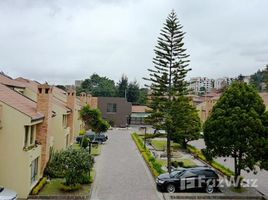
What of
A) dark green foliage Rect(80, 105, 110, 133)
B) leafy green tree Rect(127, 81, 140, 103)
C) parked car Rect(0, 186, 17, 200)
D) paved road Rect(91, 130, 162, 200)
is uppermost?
leafy green tree Rect(127, 81, 140, 103)

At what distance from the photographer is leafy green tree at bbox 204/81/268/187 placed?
20797 mm

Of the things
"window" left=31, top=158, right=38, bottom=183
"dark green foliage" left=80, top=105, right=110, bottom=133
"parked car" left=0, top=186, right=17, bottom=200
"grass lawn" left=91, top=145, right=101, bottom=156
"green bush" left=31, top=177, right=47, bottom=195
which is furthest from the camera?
"dark green foliage" left=80, top=105, right=110, bottom=133

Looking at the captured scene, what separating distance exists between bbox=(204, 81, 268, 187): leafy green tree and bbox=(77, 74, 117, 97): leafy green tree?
8318 centimetres

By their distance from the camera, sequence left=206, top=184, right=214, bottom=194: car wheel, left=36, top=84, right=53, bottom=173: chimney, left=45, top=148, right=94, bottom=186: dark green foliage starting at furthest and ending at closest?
left=36, top=84, right=53, bottom=173: chimney, left=206, top=184, right=214, bottom=194: car wheel, left=45, top=148, right=94, bottom=186: dark green foliage

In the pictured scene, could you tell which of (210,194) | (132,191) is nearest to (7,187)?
(132,191)

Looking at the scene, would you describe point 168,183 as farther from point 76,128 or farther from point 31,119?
point 76,128

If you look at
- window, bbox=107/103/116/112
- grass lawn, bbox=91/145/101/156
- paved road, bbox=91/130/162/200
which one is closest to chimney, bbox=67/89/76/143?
grass lawn, bbox=91/145/101/156

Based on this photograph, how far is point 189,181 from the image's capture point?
872 inches

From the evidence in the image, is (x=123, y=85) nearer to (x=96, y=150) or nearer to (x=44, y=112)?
(x=96, y=150)

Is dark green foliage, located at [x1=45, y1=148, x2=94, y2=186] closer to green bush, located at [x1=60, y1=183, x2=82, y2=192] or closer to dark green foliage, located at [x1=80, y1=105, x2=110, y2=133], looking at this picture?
green bush, located at [x1=60, y1=183, x2=82, y2=192]

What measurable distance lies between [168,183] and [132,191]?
2130 millimetres

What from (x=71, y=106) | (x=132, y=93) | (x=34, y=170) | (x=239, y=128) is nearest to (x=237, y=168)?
(x=239, y=128)

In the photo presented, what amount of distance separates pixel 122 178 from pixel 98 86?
89.9 m

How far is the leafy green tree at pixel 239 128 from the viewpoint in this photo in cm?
2080
